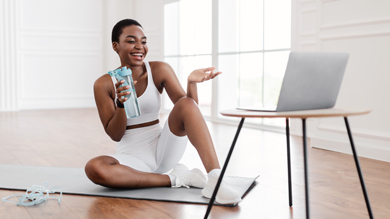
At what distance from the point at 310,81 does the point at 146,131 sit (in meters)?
0.92

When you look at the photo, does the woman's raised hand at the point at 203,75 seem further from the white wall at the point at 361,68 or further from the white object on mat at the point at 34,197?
the white wall at the point at 361,68

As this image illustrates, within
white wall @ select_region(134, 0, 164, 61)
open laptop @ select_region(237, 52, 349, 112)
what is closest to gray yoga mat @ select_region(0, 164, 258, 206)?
open laptop @ select_region(237, 52, 349, 112)

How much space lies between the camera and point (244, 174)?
2234mm

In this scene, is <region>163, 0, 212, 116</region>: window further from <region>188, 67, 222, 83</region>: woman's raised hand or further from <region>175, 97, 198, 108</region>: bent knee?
<region>188, 67, 222, 83</region>: woman's raised hand

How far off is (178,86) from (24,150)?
5.01 feet

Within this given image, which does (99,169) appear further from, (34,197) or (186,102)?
(186,102)

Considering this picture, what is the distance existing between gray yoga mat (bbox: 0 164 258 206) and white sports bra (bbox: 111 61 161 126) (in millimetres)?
307

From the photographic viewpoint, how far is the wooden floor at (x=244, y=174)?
5.25ft

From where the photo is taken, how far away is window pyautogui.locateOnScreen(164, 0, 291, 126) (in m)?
3.99

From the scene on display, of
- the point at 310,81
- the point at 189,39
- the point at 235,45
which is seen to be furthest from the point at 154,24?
the point at 310,81

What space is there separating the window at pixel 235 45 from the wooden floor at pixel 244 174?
0.50m

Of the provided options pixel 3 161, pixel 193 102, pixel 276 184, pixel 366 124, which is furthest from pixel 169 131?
pixel 366 124

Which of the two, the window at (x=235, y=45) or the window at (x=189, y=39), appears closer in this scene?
the window at (x=235, y=45)

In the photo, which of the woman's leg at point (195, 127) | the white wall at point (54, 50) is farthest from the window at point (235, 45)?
the woman's leg at point (195, 127)
